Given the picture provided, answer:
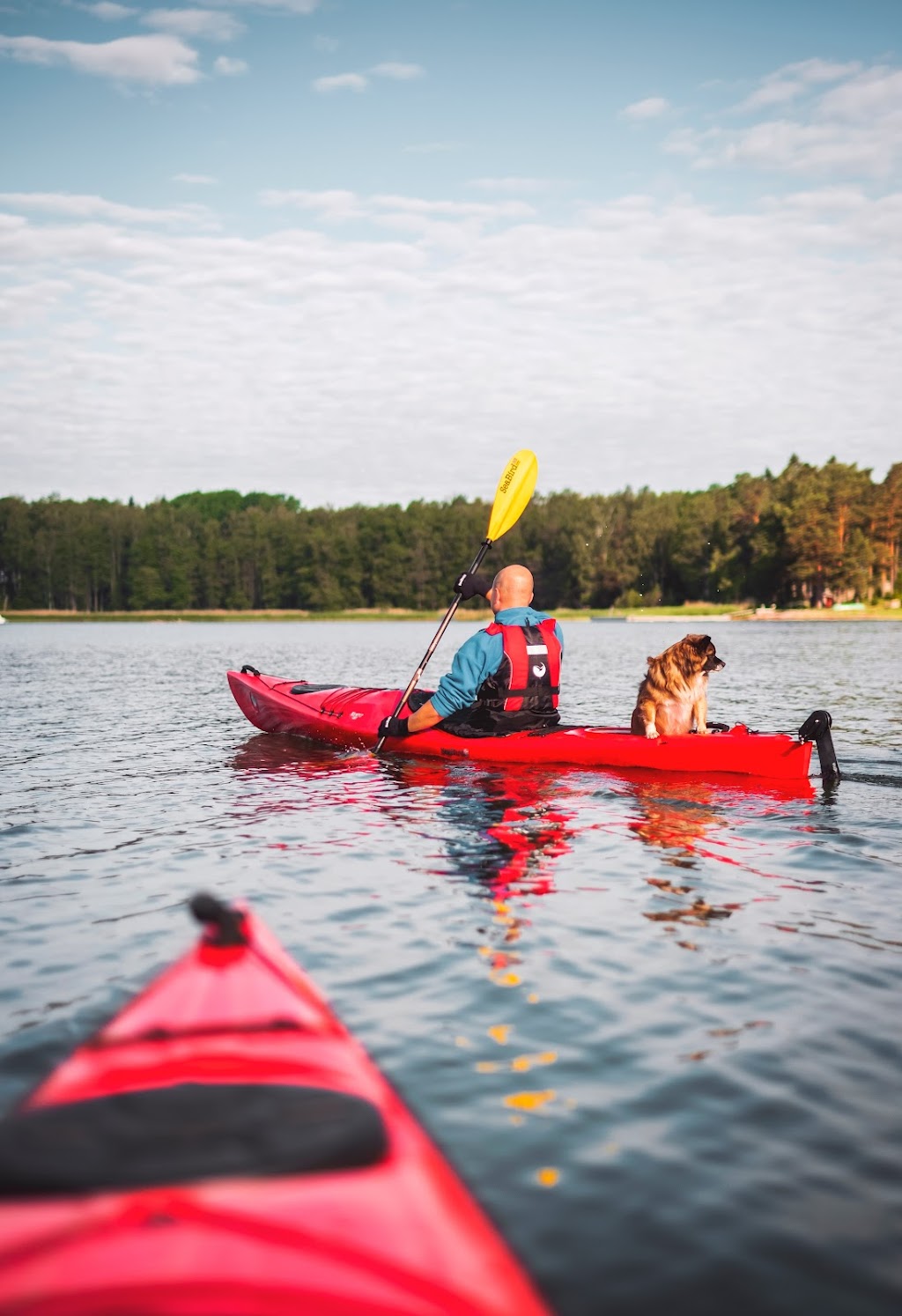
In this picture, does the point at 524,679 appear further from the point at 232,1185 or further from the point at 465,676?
the point at 232,1185

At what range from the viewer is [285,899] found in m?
5.41

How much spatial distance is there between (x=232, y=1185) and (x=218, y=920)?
865mm

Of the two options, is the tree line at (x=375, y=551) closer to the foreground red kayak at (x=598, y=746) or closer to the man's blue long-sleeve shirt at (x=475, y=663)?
the foreground red kayak at (x=598, y=746)

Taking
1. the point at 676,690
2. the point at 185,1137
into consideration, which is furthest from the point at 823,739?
the point at 185,1137

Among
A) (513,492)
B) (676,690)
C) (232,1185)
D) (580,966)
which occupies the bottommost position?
(580,966)

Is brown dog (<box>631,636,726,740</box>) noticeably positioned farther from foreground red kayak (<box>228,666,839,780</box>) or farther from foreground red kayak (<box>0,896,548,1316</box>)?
foreground red kayak (<box>0,896,548,1316</box>)

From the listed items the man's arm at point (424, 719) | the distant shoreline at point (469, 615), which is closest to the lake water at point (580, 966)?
the man's arm at point (424, 719)

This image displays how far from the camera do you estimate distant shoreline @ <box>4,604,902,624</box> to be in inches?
2680

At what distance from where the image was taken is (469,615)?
75.1 m

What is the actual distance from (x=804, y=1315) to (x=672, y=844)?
422 centimetres

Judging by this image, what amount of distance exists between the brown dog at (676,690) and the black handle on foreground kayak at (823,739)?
0.77 metres

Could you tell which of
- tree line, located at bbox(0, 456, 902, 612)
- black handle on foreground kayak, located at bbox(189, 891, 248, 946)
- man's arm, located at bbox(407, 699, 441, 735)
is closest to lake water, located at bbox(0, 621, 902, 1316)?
man's arm, located at bbox(407, 699, 441, 735)

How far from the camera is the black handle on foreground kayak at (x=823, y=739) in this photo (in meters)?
7.75

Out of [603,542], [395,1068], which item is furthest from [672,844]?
[603,542]
